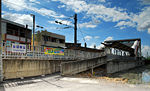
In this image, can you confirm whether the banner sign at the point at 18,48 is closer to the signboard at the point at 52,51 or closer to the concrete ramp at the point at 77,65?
the signboard at the point at 52,51

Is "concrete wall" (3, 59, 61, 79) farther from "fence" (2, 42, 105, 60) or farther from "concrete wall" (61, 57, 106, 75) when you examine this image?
"concrete wall" (61, 57, 106, 75)

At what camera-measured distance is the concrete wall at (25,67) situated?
32.4 feet

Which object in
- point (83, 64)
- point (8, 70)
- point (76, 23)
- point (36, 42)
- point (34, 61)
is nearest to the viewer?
point (8, 70)

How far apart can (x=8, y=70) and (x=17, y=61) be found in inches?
37.9

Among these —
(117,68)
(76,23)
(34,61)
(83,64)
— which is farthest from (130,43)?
(34,61)

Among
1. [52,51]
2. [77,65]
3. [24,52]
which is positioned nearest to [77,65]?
[77,65]

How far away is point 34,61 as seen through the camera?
39.0ft

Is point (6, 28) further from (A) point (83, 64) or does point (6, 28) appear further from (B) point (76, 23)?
(A) point (83, 64)

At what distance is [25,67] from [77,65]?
648 centimetres

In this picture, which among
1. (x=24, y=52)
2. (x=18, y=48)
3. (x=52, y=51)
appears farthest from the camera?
(x=52, y=51)

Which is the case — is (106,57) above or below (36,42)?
below

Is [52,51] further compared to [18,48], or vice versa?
[52,51]

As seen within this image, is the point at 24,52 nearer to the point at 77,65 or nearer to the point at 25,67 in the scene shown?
the point at 25,67

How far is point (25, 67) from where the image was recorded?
36.3 ft
